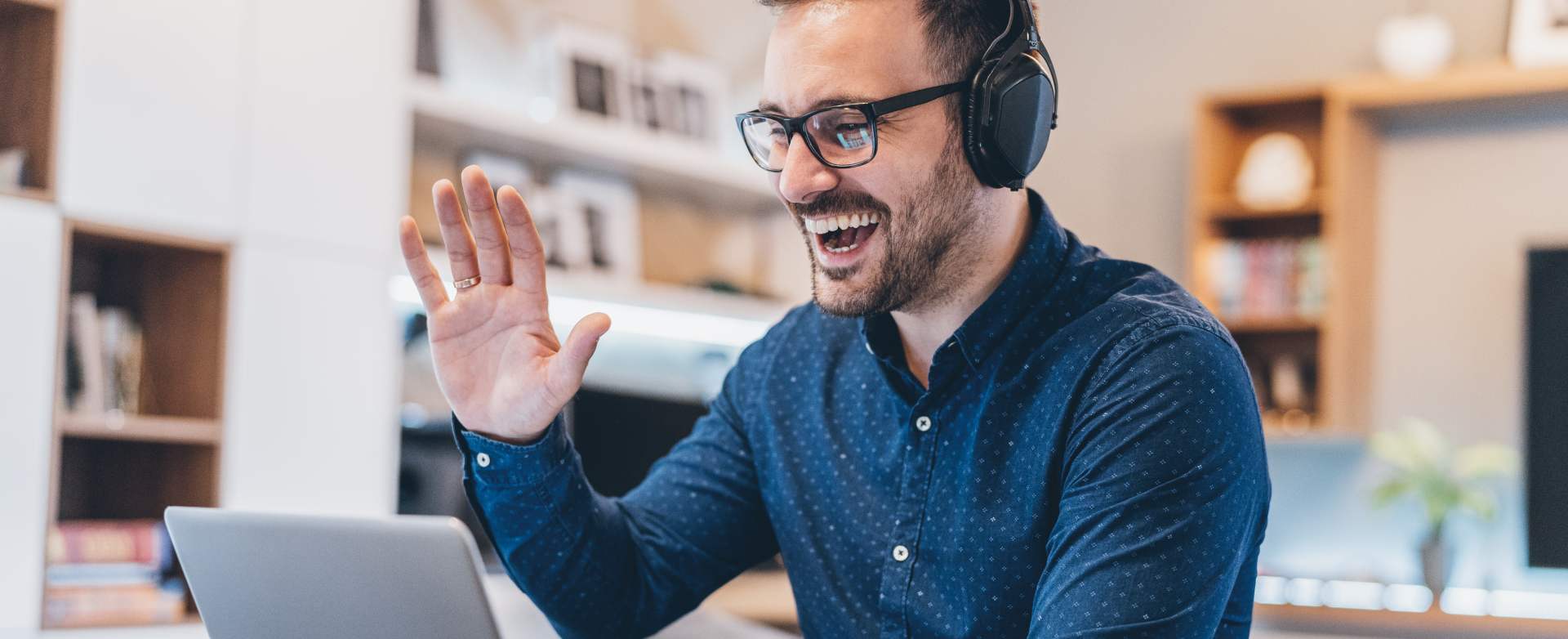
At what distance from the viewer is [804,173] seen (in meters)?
1.27

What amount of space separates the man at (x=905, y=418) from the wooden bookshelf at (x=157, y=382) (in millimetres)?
1714

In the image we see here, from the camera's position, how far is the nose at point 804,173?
1.28 m

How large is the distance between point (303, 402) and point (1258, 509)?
7.54 feet

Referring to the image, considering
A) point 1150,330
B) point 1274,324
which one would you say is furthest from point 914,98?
point 1274,324

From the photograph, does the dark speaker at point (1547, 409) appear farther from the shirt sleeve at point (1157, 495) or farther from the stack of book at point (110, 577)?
the stack of book at point (110, 577)

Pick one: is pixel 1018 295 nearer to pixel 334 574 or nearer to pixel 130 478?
pixel 334 574

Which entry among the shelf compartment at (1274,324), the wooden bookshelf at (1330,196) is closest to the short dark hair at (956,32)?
the shelf compartment at (1274,324)

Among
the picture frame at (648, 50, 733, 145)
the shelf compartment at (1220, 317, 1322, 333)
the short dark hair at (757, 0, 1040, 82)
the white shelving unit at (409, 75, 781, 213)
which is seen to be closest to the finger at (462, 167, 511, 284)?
the short dark hair at (757, 0, 1040, 82)

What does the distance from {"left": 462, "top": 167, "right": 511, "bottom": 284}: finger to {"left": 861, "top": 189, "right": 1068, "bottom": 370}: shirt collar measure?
13.3 inches

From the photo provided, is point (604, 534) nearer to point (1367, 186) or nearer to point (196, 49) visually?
point (196, 49)

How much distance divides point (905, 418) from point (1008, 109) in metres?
0.31

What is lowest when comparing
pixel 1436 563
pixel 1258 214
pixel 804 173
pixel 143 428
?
pixel 1436 563

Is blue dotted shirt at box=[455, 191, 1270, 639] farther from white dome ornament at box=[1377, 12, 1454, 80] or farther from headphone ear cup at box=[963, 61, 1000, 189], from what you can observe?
white dome ornament at box=[1377, 12, 1454, 80]

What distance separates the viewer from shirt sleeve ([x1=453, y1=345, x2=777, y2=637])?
124 centimetres
